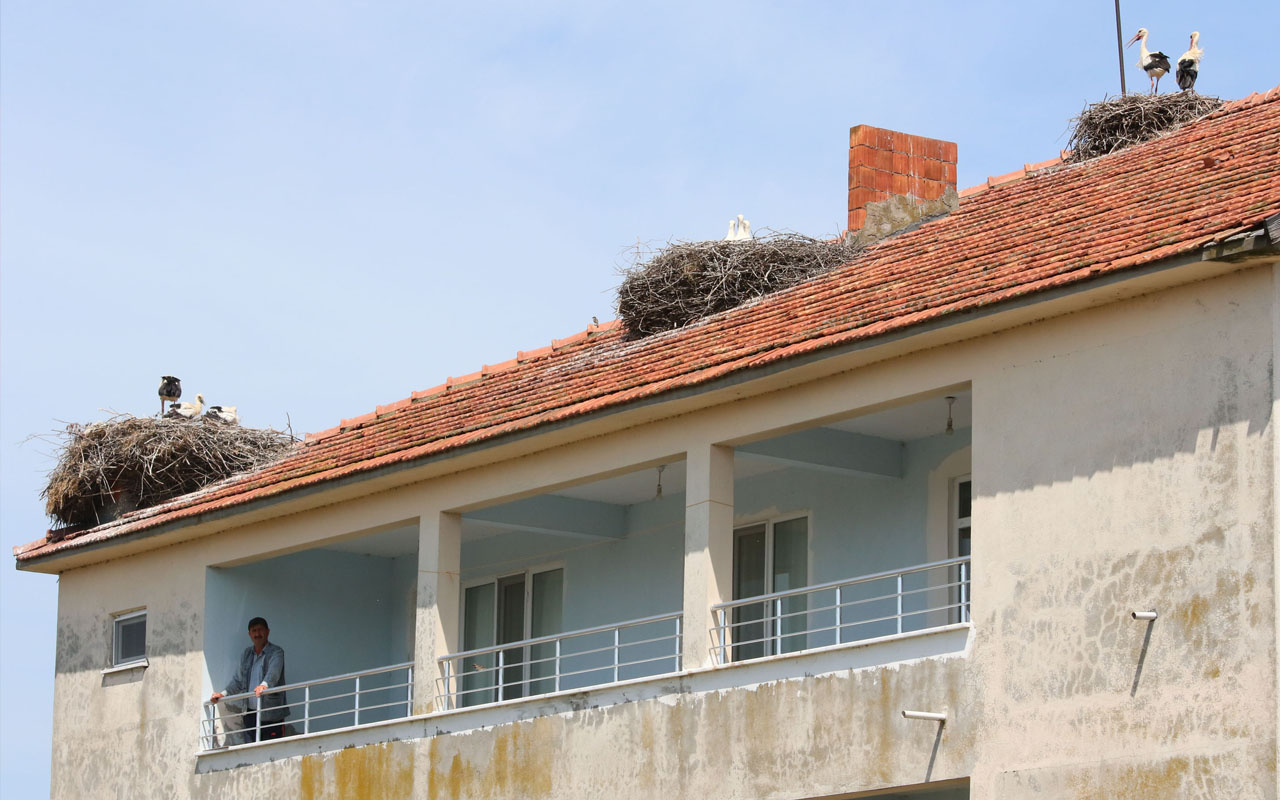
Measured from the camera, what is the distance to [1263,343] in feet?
44.0

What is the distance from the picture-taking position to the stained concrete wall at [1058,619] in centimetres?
1327

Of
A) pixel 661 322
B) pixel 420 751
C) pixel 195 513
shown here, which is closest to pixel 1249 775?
pixel 420 751

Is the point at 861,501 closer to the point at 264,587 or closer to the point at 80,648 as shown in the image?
the point at 264,587

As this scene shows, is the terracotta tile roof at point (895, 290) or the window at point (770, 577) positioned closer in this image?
the terracotta tile roof at point (895, 290)

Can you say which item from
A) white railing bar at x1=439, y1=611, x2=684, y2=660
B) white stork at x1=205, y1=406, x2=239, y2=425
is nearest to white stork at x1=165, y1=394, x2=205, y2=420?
white stork at x1=205, y1=406, x2=239, y2=425

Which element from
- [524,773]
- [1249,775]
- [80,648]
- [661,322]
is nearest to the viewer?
[1249,775]

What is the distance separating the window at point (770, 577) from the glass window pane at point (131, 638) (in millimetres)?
6672

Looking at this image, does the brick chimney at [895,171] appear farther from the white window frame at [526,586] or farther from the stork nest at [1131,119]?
the white window frame at [526,586]

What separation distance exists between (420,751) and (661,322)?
4801mm

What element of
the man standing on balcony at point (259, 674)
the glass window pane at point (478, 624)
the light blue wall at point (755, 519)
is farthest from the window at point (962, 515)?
the man standing on balcony at point (259, 674)

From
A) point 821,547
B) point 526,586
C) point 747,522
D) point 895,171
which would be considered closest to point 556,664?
point 526,586

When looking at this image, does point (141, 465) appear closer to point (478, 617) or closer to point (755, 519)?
point (478, 617)

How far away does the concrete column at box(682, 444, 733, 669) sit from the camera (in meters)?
16.9

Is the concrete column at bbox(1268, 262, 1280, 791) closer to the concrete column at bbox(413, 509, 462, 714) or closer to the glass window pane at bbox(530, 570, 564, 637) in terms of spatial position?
the concrete column at bbox(413, 509, 462, 714)
